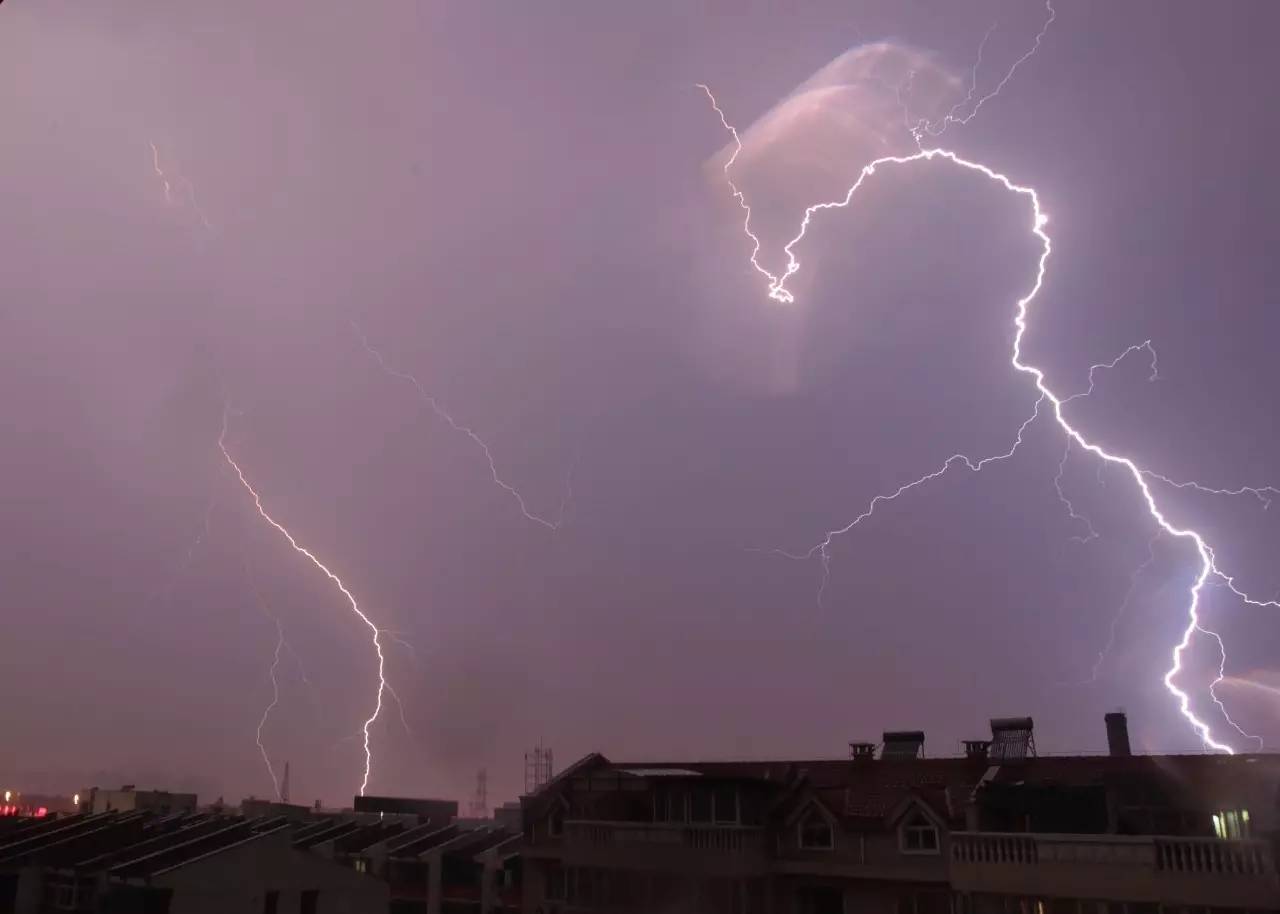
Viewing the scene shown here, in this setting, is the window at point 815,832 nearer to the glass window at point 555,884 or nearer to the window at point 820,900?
the window at point 820,900

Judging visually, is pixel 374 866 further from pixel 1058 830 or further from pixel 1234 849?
pixel 1234 849

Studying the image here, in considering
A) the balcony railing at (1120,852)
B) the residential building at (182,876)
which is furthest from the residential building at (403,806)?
the balcony railing at (1120,852)

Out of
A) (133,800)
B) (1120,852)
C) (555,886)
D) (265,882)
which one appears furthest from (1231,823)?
(133,800)

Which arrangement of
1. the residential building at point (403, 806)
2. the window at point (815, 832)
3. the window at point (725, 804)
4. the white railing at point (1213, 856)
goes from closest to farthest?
the white railing at point (1213, 856) < the window at point (815, 832) < the window at point (725, 804) < the residential building at point (403, 806)

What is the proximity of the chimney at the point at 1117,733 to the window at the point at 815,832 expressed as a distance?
8119 mm

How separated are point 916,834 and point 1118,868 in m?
4.40

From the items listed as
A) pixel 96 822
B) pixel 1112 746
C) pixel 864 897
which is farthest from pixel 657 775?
pixel 96 822

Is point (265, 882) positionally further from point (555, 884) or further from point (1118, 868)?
point (1118, 868)

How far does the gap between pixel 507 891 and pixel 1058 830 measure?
2070 cm

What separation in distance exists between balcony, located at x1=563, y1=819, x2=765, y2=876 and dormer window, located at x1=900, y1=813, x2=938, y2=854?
348cm

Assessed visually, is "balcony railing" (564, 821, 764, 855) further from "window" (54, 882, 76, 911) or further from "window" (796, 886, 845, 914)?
"window" (54, 882, 76, 911)

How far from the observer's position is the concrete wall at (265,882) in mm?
Answer: 24953

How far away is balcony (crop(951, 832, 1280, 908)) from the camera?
1602 cm

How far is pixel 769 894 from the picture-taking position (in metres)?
22.5
